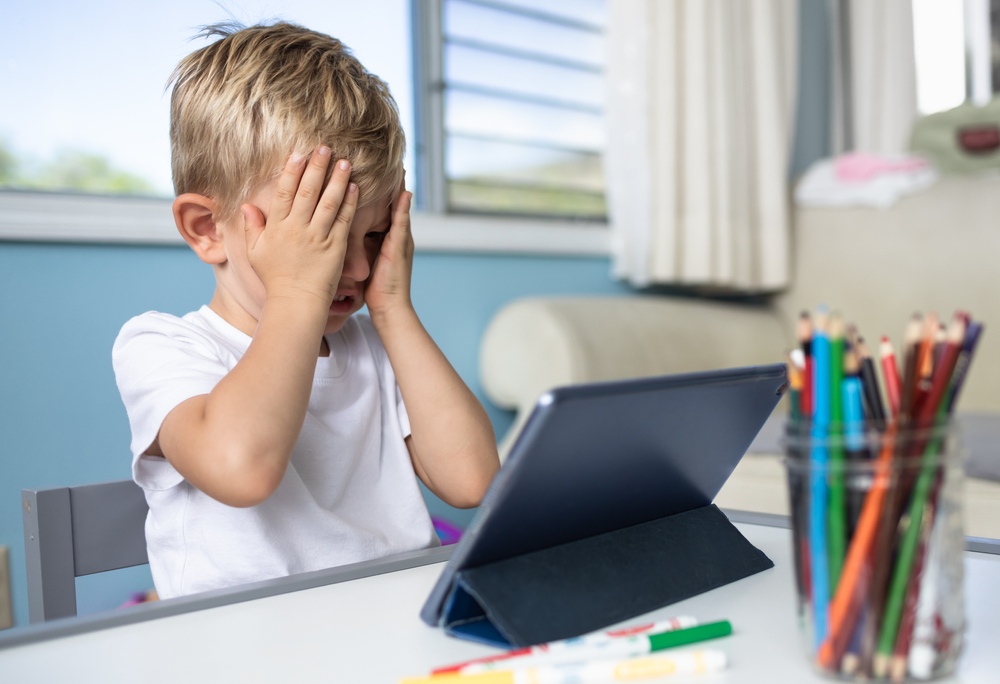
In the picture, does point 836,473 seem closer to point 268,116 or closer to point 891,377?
point 891,377

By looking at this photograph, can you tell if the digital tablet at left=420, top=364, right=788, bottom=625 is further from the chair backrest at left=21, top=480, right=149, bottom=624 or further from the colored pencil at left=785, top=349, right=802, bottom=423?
the chair backrest at left=21, top=480, right=149, bottom=624

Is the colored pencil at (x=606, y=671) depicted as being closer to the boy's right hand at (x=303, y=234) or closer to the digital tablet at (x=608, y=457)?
the digital tablet at (x=608, y=457)

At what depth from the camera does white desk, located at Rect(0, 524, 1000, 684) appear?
1.20ft

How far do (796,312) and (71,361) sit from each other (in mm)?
1899

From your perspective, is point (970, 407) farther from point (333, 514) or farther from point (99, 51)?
point (99, 51)

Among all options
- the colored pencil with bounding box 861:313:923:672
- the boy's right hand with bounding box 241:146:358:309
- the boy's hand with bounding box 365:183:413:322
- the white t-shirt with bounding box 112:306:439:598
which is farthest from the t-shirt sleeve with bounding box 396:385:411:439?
the colored pencil with bounding box 861:313:923:672

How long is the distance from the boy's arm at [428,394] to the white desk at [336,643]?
0.29 m

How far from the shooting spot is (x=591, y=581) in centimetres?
42

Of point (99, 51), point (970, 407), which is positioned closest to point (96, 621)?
point (99, 51)

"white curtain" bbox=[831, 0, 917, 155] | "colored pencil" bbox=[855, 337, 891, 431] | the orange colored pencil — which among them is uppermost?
"white curtain" bbox=[831, 0, 917, 155]

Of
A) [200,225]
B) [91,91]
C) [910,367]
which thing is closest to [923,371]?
[910,367]

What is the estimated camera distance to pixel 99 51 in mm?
1403

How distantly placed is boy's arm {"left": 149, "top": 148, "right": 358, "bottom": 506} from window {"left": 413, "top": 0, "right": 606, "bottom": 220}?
4.18ft

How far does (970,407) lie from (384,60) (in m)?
1.65
